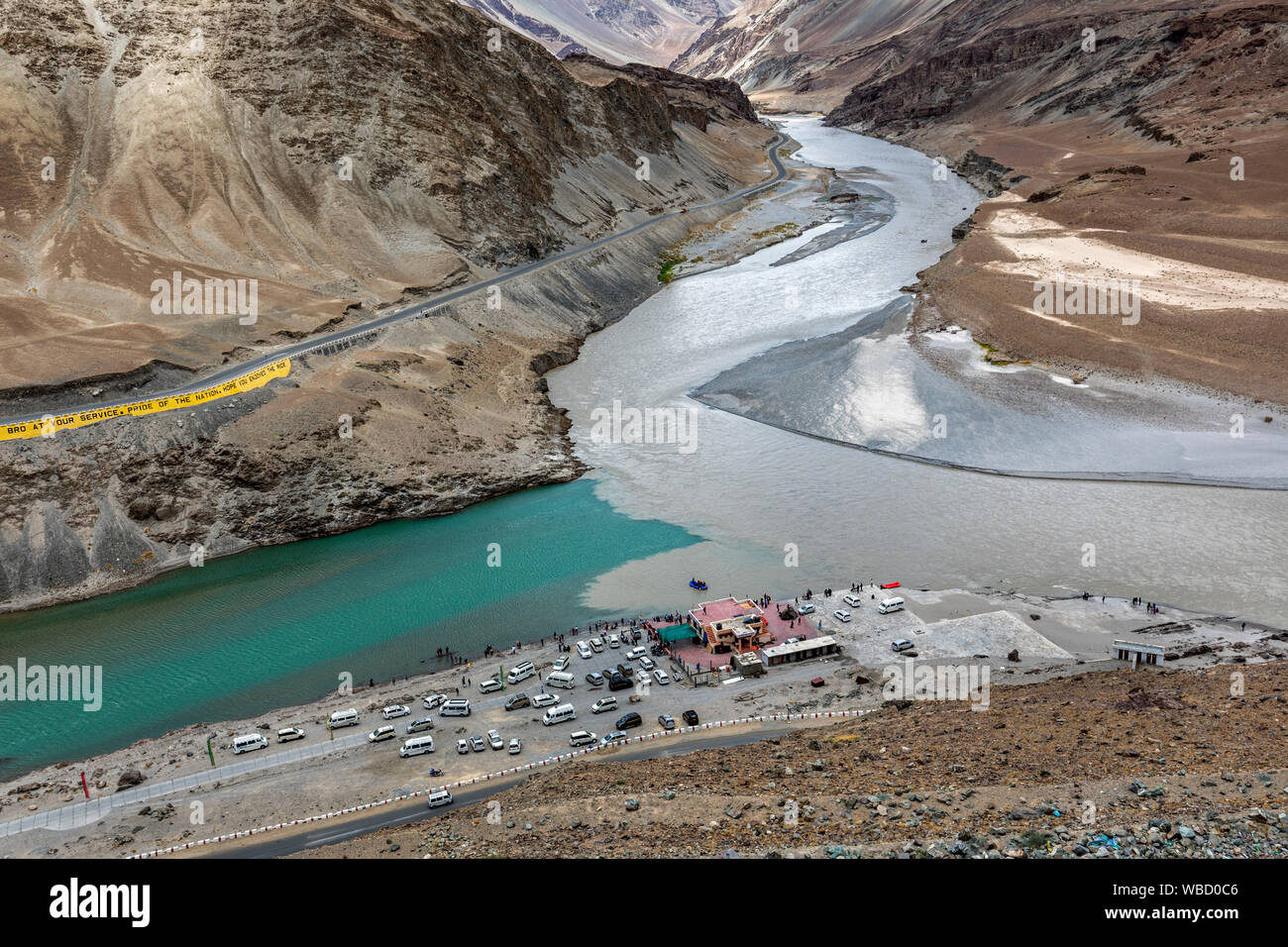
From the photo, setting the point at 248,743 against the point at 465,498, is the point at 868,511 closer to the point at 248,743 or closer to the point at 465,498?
the point at 465,498

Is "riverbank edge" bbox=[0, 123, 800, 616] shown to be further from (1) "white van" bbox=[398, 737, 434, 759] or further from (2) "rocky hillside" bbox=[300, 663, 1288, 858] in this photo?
(2) "rocky hillside" bbox=[300, 663, 1288, 858]

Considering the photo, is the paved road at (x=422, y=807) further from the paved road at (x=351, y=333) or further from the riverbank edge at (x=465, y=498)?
the paved road at (x=351, y=333)

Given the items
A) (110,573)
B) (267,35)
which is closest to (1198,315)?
(110,573)

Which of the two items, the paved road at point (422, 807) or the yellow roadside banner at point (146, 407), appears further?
the yellow roadside banner at point (146, 407)

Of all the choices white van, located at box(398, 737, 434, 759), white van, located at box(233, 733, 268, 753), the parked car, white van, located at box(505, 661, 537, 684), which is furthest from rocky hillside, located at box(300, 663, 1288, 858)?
white van, located at box(233, 733, 268, 753)

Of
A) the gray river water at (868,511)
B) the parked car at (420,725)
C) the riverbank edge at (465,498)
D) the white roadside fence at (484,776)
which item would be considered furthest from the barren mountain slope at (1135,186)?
the parked car at (420,725)

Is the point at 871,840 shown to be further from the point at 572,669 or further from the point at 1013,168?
the point at 1013,168
